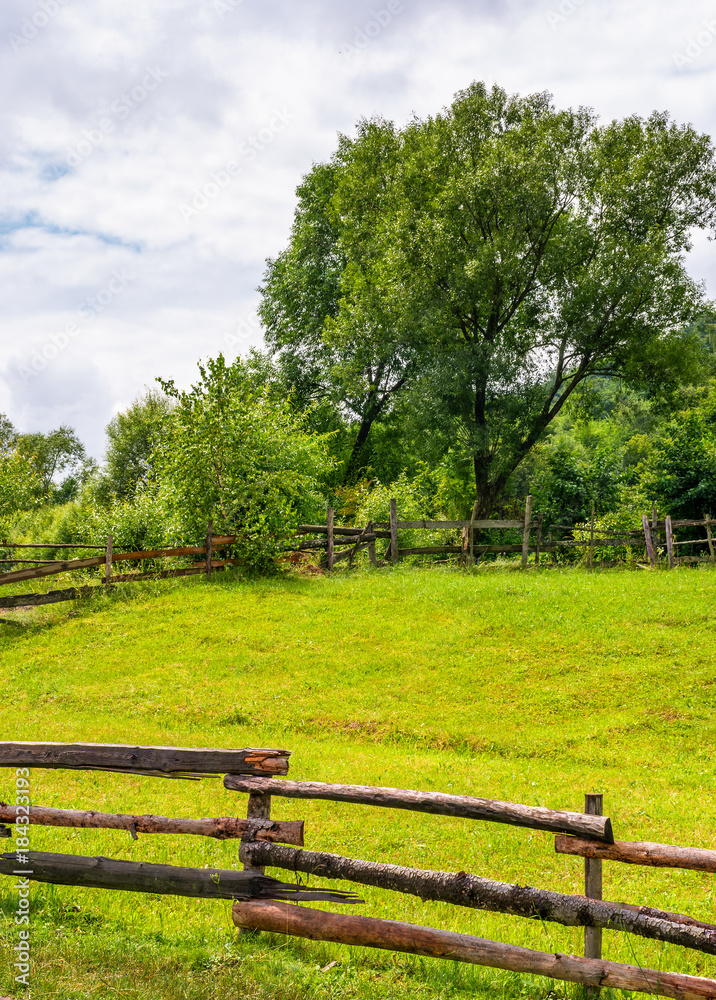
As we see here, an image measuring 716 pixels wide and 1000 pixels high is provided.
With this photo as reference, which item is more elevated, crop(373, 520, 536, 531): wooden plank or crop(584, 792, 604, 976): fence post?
crop(373, 520, 536, 531): wooden plank

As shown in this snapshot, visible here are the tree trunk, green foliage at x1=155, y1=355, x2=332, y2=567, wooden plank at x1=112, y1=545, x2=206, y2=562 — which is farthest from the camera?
the tree trunk

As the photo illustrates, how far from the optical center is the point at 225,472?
24203 millimetres

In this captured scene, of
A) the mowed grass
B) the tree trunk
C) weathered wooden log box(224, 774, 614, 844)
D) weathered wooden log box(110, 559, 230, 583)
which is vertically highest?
the tree trunk

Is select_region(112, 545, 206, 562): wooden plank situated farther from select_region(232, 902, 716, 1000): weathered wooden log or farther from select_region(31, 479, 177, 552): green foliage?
select_region(232, 902, 716, 1000): weathered wooden log

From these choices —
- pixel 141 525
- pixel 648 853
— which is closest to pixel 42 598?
pixel 141 525

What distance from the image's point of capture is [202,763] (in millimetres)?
6102

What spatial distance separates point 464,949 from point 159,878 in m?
2.71

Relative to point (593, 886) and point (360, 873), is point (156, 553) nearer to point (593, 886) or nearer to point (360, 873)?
point (360, 873)

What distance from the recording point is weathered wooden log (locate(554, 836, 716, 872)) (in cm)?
510

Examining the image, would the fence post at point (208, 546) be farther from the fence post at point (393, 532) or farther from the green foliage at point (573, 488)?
the green foliage at point (573, 488)

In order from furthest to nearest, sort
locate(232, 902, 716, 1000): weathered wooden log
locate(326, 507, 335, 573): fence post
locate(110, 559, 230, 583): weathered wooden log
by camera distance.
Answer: locate(326, 507, 335, 573): fence post
locate(110, 559, 230, 583): weathered wooden log
locate(232, 902, 716, 1000): weathered wooden log

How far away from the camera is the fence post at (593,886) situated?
205 inches

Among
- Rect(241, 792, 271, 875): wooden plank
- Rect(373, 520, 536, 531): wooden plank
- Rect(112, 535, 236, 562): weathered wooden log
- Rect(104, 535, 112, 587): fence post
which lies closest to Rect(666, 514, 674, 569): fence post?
Rect(373, 520, 536, 531): wooden plank

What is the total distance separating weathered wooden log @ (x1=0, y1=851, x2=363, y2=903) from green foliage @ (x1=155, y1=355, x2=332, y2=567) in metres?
16.7
